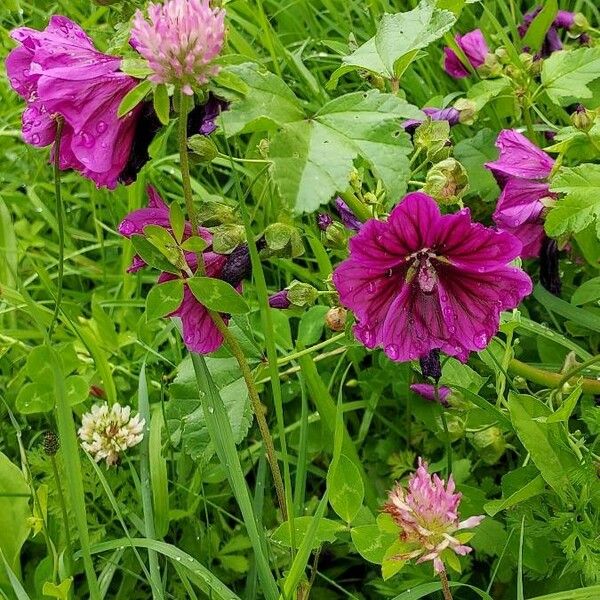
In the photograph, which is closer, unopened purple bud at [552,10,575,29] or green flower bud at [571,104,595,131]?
green flower bud at [571,104,595,131]

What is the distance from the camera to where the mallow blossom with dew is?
50.2 inches

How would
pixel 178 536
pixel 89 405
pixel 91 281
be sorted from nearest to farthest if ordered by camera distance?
pixel 178 536, pixel 89 405, pixel 91 281

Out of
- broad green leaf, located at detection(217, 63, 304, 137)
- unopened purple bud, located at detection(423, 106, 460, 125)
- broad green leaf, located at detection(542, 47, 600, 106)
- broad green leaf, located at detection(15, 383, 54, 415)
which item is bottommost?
broad green leaf, located at detection(15, 383, 54, 415)

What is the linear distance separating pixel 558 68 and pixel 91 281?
1080 millimetres

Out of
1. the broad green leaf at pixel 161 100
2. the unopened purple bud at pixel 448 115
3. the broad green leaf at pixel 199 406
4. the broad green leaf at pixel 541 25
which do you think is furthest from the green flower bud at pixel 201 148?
the broad green leaf at pixel 541 25

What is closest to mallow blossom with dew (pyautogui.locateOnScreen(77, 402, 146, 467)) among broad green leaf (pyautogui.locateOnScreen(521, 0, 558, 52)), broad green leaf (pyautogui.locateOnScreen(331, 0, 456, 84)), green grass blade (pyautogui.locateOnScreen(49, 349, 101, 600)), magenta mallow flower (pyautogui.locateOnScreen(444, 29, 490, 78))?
green grass blade (pyautogui.locateOnScreen(49, 349, 101, 600))

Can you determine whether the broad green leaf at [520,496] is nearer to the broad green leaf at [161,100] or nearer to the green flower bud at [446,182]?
the green flower bud at [446,182]

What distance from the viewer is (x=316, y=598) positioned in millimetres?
1306

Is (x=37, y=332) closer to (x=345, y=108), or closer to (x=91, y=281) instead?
(x=91, y=281)

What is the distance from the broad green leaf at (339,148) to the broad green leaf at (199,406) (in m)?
0.40

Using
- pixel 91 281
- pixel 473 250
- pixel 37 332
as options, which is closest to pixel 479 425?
pixel 473 250

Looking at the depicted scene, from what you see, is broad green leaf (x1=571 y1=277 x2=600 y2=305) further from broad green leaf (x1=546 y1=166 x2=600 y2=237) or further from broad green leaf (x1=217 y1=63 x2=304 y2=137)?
broad green leaf (x1=217 y1=63 x2=304 y2=137)

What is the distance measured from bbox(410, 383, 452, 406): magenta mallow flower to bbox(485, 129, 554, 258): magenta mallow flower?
8.9 inches

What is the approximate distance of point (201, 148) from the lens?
0.92 m
